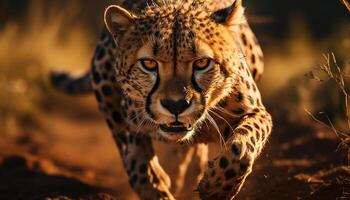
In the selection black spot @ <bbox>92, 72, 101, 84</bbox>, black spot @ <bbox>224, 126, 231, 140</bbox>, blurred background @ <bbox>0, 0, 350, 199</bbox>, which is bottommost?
blurred background @ <bbox>0, 0, 350, 199</bbox>

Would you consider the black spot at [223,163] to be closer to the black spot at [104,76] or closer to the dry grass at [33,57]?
the black spot at [104,76]

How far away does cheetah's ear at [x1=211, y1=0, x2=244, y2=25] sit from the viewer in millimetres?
5102

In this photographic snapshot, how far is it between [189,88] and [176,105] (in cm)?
16

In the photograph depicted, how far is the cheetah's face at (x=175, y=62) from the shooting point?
4.65 meters

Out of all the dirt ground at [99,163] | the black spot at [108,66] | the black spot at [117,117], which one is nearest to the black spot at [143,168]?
the dirt ground at [99,163]

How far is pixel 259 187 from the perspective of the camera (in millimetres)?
5598

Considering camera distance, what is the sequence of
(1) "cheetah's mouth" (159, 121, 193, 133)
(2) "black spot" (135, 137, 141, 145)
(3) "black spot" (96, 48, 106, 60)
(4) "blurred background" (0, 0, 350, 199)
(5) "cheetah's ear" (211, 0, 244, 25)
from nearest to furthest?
(1) "cheetah's mouth" (159, 121, 193, 133) < (5) "cheetah's ear" (211, 0, 244, 25) < (2) "black spot" (135, 137, 141, 145) < (4) "blurred background" (0, 0, 350, 199) < (3) "black spot" (96, 48, 106, 60)

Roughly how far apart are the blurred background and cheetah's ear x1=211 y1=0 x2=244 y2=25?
59cm

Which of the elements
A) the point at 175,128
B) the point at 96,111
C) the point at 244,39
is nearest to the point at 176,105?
the point at 175,128

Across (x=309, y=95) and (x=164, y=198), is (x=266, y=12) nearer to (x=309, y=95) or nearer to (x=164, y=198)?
(x=309, y=95)

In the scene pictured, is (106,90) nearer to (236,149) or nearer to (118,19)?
(118,19)

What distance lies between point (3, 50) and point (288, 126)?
152 inches

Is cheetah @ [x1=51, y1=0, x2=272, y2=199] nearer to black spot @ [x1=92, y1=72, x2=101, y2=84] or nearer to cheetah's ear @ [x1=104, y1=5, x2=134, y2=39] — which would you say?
cheetah's ear @ [x1=104, y1=5, x2=134, y2=39]

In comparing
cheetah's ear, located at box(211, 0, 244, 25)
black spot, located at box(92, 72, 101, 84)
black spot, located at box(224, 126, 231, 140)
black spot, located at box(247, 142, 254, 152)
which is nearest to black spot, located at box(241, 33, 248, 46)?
cheetah's ear, located at box(211, 0, 244, 25)
